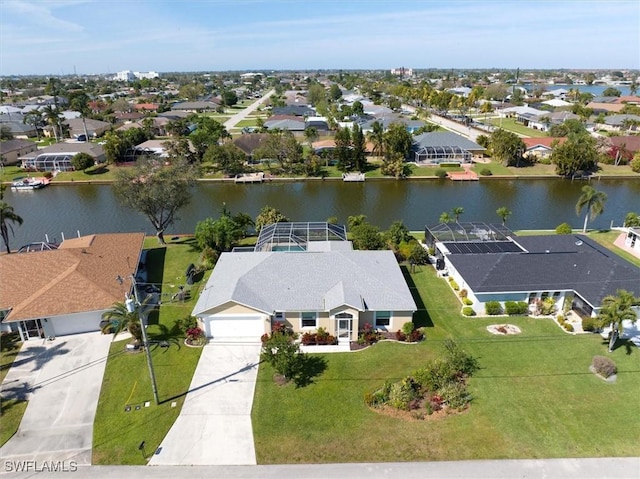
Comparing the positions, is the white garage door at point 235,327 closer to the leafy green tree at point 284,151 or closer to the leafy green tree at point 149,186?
the leafy green tree at point 149,186

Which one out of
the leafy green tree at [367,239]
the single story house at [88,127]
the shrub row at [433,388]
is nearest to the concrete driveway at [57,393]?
the shrub row at [433,388]

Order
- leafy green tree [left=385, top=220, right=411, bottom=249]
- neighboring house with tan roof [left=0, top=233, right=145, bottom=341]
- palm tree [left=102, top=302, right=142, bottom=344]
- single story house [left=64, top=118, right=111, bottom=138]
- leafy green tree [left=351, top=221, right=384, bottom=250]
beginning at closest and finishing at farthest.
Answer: palm tree [left=102, top=302, right=142, bottom=344] → neighboring house with tan roof [left=0, top=233, right=145, bottom=341] → leafy green tree [left=351, top=221, right=384, bottom=250] → leafy green tree [left=385, top=220, right=411, bottom=249] → single story house [left=64, top=118, right=111, bottom=138]

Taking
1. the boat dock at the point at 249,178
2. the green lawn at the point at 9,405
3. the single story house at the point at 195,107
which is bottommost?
the green lawn at the point at 9,405

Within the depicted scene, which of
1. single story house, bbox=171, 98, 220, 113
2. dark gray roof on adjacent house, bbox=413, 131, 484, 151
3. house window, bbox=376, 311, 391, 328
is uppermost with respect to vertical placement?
single story house, bbox=171, 98, 220, 113

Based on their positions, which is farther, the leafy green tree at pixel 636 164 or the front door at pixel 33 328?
the leafy green tree at pixel 636 164

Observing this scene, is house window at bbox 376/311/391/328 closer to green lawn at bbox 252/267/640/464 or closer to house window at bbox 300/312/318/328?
green lawn at bbox 252/267/640/464

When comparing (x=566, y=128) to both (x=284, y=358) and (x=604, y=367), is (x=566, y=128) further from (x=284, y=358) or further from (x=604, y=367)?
(x=284, y=358)

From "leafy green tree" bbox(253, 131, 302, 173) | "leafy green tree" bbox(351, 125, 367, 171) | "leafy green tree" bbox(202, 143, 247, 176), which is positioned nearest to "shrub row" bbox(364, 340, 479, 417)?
"leafy green tree" bbox(351, 125, 367, 171)
